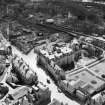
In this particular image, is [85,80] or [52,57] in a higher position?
[52,57]

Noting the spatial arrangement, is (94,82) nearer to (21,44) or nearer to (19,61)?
(19,61)

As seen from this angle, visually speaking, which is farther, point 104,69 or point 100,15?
point 100,15

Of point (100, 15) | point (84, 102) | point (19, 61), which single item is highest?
point (100, 15)

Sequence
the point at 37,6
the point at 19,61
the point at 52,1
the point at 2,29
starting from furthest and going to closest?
the point at 52,1, the point at 37,6, the point at 2,29, the point at 19,61

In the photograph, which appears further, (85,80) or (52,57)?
(52,57)

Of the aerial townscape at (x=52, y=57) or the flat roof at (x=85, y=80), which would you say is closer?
the aerial townscape at (x=52, y=57)

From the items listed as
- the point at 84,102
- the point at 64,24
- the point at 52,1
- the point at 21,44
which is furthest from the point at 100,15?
the point at 84,102

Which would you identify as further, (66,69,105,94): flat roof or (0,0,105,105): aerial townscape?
(66,69,105,94): flat roof

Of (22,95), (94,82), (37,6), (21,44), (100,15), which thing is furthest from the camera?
(37,6)
